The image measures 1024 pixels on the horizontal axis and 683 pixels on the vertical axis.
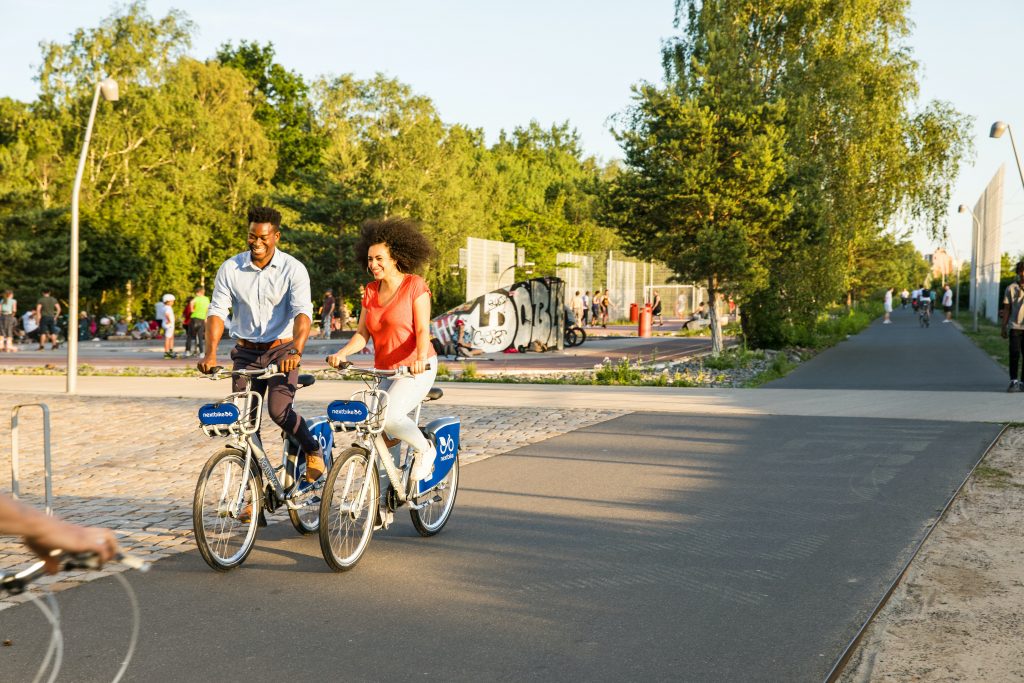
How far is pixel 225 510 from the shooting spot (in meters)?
5.46

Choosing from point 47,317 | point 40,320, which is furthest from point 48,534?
point 40,320

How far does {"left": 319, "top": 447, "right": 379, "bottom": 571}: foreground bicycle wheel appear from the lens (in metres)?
5.36

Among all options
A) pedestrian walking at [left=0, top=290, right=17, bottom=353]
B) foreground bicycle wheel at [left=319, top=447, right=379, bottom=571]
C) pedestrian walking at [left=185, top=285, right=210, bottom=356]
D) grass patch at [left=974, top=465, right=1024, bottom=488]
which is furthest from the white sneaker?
pedestrian walking at [left=0, top=290, right=17, bottom=353]

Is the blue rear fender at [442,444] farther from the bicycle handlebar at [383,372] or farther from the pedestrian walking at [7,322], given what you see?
the pedestrian walking at [7,322]

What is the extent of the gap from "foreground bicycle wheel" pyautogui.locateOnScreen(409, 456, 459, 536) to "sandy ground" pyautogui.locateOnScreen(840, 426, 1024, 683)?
2.72 m

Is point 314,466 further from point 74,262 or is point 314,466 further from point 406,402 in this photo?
point 74,262

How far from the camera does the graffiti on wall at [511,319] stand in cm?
2592

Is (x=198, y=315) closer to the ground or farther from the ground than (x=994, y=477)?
farther from the ground

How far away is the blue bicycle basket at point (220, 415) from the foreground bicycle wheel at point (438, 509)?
1.30 metres

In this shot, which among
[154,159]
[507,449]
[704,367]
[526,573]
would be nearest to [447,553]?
[526,573]

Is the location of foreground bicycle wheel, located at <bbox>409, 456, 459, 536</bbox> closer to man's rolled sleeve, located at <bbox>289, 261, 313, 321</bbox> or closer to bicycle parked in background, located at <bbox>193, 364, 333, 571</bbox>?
bicycle parked in background, located at <bbox>193, 364, 333, 571</bbox>

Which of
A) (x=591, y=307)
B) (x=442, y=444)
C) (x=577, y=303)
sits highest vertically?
(x=577, y=303)

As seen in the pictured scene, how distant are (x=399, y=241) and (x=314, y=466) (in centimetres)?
140

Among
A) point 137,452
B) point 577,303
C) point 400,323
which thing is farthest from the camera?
point 577,303
